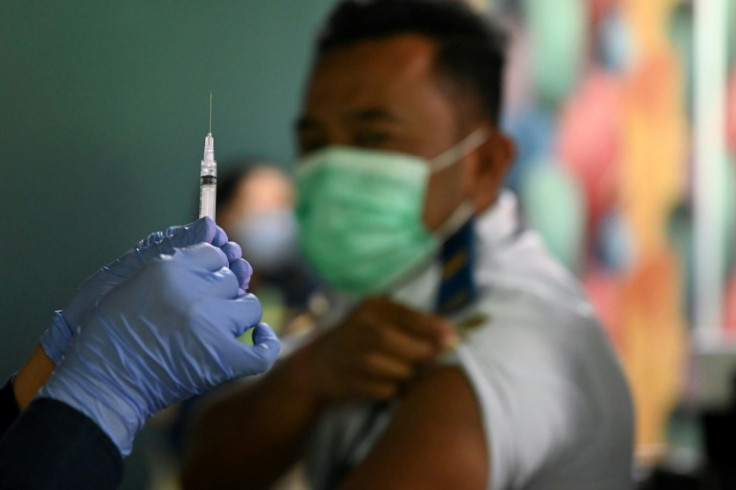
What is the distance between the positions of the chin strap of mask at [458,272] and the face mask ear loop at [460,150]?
0.25 ft

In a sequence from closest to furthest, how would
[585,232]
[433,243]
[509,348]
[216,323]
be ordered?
[216,323] < [509,348] < [433,243] < [585,232]

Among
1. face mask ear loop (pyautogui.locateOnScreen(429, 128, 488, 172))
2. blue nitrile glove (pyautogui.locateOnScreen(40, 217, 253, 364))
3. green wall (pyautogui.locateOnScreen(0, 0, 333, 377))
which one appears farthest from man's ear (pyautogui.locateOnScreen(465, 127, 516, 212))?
blue nitrile glove (pyautogui.locateOnScreen(40, 217, 253, 364))

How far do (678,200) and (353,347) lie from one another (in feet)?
3.95

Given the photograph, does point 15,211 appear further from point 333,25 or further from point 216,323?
point 333,25

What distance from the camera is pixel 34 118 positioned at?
872 mm

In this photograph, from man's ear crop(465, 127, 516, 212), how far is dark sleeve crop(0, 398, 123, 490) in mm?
670

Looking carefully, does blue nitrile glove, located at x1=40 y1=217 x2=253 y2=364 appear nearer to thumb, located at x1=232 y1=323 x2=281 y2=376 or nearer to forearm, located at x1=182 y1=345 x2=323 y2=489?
thumb, located at x1=232 y1=323 x2=281 y2=376

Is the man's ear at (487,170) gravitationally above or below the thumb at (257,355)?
below

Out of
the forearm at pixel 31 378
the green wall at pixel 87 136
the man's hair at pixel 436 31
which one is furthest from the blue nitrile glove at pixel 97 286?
the man's hair at pixel 436 31

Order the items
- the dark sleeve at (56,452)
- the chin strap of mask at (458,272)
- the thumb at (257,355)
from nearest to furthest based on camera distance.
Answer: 1. the dark sleeve at (56,452)
2. the thumb at (257,355)
3. the chin strap of mask at (458,272)

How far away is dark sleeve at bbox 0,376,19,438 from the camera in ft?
2.39

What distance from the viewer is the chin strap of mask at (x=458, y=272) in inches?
44.2

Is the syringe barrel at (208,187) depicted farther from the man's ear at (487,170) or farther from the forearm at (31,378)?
the man's ear at (487,170)

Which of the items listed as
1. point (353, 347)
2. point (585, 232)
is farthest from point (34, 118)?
point (585, 232)
